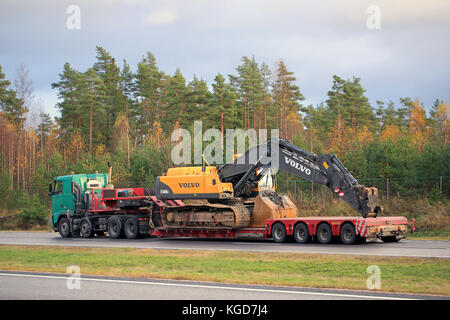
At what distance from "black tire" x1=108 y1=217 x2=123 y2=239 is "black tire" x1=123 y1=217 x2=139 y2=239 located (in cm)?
26

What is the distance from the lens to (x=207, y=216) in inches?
1002

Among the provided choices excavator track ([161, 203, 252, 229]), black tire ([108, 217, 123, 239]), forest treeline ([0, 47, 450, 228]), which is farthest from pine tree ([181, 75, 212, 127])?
excavator track ([161, 203, 252, 229])

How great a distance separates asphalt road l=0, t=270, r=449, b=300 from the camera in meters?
11.2

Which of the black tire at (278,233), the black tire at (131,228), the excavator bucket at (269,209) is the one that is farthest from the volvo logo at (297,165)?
the black tire at (131,228)

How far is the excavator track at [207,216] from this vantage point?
24.7 m

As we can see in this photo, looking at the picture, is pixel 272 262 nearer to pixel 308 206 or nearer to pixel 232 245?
pixel 232 245

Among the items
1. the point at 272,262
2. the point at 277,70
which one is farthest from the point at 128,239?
the point at 277,70

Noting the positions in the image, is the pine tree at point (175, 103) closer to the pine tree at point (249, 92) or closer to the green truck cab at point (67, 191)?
the pine tree at point (249, 92)

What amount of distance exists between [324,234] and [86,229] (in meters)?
13.8

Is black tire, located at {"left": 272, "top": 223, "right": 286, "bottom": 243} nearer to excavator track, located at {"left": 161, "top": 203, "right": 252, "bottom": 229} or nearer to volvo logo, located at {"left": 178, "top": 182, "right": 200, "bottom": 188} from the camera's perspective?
excavator track, located at {"left": 161, "top": 203, "right": 252, "bottom": 229}

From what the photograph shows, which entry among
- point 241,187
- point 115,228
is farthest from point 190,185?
point 115,228

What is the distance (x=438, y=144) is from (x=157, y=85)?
56.3 metres

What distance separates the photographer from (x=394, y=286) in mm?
12297
